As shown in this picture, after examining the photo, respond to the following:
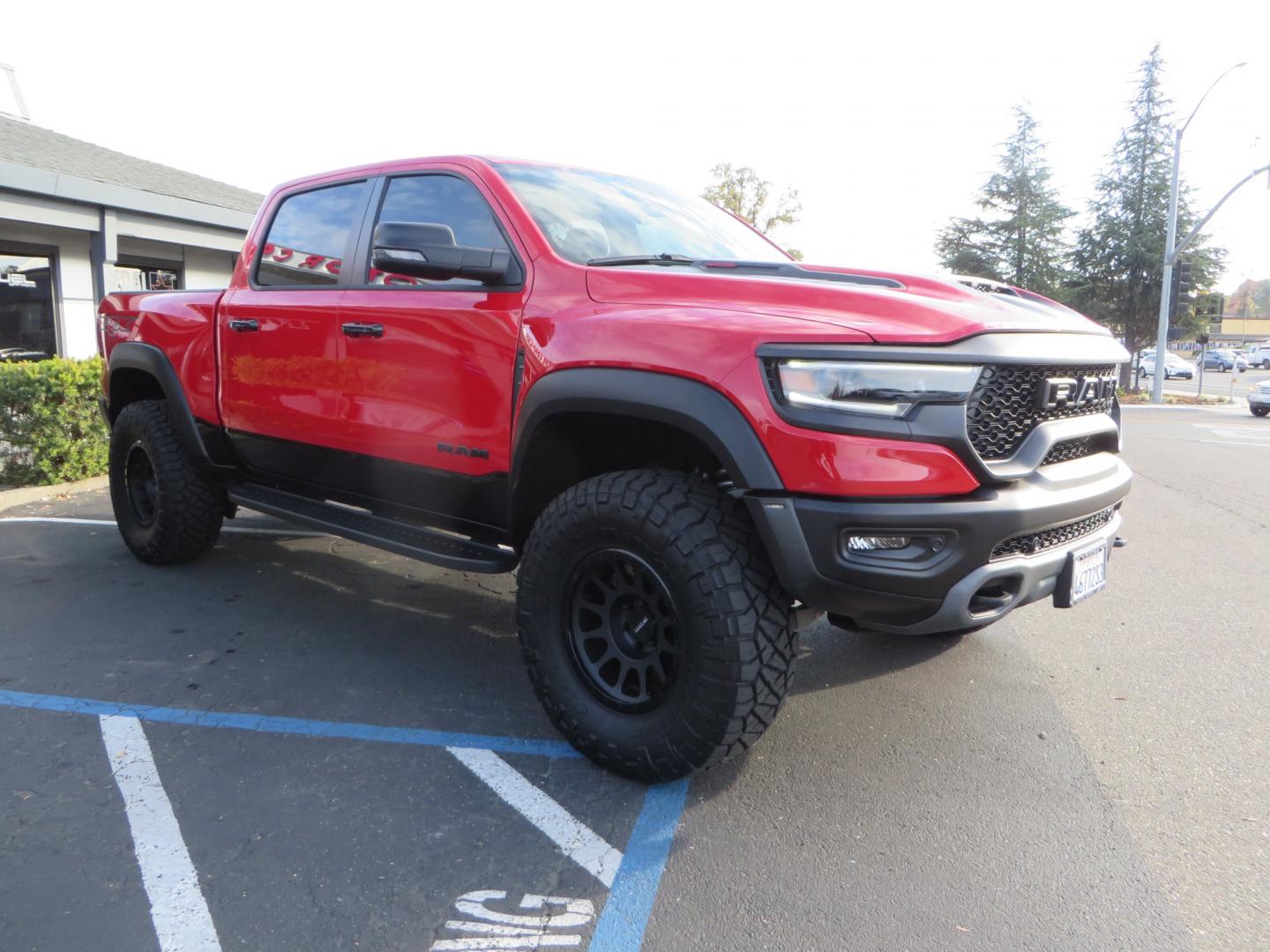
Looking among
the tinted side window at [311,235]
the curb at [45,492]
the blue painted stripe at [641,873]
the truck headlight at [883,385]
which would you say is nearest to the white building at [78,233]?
the curb at [45,492]

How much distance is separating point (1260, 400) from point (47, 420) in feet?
78.6

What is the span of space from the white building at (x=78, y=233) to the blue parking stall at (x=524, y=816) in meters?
10.5

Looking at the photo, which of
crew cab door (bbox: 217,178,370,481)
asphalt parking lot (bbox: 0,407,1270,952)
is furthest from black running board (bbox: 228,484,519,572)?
asphalt parking lot (bbox: 0,407,1270,952)

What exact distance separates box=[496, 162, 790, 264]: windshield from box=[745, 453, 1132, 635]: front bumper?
131 centimetres

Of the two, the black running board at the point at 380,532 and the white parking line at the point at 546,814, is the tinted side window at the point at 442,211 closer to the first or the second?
the black running board at the point at 380,532

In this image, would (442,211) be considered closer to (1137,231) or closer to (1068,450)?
(1068,450)

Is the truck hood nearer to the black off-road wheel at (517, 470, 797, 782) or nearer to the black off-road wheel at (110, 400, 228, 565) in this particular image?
the black off-road wheel at (517, 470, 797, 782)

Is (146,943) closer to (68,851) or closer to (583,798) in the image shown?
(68,851)

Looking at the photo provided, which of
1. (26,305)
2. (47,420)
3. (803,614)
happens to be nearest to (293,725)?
(803,614)

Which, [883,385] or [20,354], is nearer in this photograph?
[883,385]

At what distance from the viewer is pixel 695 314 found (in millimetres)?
2562

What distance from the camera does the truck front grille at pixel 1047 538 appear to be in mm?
2404

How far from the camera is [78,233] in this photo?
12.9 meters

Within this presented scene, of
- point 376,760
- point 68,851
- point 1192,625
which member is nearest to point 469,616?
point 376,760
